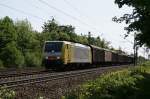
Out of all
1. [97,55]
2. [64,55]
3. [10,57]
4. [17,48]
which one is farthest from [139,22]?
[17,48]

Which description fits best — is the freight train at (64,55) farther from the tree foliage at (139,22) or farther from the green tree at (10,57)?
the green tree at (10,57)

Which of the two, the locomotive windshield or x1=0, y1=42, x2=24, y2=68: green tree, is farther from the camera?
x1=0, y1=42, x2=24, y2=68: green tree

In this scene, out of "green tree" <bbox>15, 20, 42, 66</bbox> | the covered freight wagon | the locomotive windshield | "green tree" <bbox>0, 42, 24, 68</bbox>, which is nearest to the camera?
the locomotive windshield

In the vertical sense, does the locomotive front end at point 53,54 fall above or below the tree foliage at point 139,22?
below

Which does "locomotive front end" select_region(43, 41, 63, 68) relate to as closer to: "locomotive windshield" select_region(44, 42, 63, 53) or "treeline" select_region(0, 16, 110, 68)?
"locomotive windshield" select_region(44, 42, 63, 53)

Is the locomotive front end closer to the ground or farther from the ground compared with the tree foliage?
→ closer to the ground

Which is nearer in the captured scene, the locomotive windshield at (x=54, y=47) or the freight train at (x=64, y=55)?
the freight train at (x=64, y=55)

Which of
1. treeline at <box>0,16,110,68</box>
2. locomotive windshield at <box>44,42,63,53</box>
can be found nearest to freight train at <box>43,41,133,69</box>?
locomotive windshield at <box>44,42,63,53</box>

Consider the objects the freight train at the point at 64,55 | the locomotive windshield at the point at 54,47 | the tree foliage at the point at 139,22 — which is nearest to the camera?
the tree foliage at the point at 139,22

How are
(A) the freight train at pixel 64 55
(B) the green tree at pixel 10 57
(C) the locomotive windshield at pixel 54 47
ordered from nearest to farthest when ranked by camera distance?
1. (A) the freight train at pixel 64 55
2. (C) the locomotive windshield at pixel 54 47
3. (B) the green tree at pixel 10 57

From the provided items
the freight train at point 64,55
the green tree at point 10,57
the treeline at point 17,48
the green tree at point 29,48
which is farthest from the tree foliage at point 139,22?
the green tree at point 29,48

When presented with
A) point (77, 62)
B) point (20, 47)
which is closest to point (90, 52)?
point (77, 62)

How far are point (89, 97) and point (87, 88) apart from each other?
2852 mm

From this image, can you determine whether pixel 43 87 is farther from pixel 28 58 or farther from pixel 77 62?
pixel 28 58
